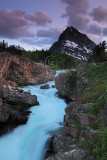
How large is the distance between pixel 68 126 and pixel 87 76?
7.79 meters

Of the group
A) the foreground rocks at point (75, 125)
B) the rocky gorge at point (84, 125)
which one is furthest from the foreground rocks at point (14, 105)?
the rocky gorge at point (84, 125)

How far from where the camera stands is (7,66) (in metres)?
24.9

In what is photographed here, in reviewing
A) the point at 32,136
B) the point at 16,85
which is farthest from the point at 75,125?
the point at 16,85

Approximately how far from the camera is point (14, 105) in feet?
51.1

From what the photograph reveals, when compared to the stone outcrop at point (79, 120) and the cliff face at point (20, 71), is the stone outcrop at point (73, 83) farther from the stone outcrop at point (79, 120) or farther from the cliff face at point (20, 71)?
the cliff face at point (20, 71)

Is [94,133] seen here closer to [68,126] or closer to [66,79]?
[68,126]

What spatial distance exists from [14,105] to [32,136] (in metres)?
6.74

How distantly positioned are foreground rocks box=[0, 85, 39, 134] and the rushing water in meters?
0.84

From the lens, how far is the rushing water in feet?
27.3

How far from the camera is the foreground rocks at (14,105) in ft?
39.5

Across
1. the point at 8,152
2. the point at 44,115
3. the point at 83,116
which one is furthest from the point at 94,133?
the point at 44,115

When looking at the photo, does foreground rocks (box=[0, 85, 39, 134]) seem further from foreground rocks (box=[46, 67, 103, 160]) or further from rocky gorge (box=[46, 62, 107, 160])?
rocky gorge (box=[46, 62, 107, 160])

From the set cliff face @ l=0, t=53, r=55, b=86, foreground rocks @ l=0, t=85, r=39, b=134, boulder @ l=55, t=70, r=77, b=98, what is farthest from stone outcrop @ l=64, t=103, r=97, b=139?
cliff face @ l=0, t=53, r=55, b=86

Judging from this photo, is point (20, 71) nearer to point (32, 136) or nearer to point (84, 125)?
point (32, 136)
